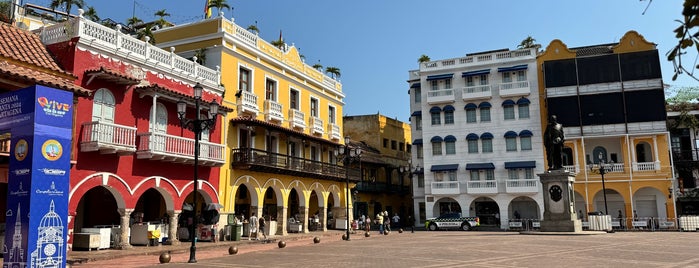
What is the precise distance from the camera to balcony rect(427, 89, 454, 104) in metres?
46.0

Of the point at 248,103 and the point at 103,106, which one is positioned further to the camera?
the point at 248,103

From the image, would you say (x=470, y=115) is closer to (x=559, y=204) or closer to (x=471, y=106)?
(x=471, y=106)

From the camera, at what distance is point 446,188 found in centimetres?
4500

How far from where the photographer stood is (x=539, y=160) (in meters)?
43.2

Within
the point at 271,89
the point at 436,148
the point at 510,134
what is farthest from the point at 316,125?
the point at 510,134

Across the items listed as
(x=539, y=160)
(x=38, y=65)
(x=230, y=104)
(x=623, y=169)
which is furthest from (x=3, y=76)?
(x=623, y=169)

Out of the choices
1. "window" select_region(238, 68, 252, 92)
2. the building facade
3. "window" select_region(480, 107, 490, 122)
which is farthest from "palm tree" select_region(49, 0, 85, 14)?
"window" select_region(480, 107, 490, 122)

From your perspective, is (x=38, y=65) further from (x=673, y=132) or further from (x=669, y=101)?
(x=669, y=101)

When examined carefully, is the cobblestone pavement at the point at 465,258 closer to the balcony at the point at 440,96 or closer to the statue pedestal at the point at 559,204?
the statue pedestal at the point at 559,204

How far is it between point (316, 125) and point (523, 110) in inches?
749

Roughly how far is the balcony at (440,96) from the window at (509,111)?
4.44 metres

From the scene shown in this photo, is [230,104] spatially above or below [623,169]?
above

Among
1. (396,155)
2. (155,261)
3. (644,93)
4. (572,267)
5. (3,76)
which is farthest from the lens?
(396,155)

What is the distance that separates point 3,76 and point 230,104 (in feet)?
40.7
